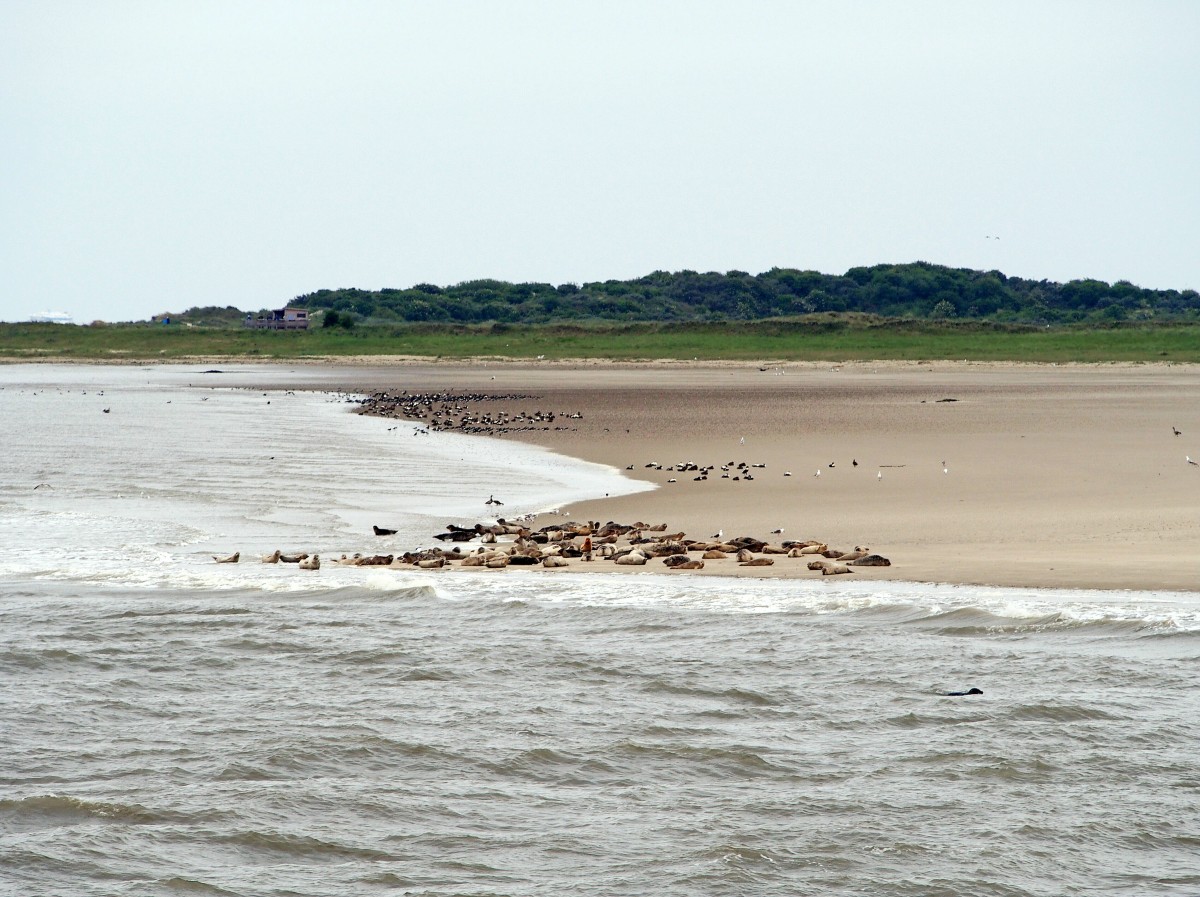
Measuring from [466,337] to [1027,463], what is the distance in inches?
2468

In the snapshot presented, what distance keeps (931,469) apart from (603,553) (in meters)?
8.14

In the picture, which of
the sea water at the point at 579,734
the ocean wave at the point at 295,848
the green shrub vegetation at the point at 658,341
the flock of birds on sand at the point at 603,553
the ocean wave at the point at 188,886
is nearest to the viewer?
the ocean wave at the point at 188,886

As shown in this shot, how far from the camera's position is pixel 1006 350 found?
6556cm

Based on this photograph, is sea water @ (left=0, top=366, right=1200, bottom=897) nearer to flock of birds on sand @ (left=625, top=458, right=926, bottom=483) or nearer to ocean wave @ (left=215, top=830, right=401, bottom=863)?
ocean wave @ (left=215, top=830, right=401, bottom=863)

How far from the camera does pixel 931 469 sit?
19.5 metres

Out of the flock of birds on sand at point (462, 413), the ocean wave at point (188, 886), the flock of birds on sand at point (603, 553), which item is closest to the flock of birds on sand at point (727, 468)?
the flock of birds on sand at point (603, 553)

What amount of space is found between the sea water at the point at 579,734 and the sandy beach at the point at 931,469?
1.54 metres

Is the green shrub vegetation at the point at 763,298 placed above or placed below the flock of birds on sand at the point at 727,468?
above

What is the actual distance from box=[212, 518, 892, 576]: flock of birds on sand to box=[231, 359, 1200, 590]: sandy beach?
29cm

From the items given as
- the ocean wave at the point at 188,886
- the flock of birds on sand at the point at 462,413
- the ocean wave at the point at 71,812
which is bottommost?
the ocean wave at the point at 188,886

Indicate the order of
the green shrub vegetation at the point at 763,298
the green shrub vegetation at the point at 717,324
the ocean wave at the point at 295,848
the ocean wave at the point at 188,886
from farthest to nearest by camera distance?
1. the green shrub vegetation at the point at 763,298
2. the green shrub vegetation at the point at 717,324
3. the ocean wave at the point at 295,848
4. the ocean wave at the point at 188,886

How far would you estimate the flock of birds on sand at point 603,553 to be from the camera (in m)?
12.3

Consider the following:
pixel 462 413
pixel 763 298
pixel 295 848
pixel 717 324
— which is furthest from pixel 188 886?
pixel 763 298

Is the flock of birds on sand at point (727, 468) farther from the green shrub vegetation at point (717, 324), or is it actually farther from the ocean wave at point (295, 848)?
the green shrub vegetation at point (717, 324)
